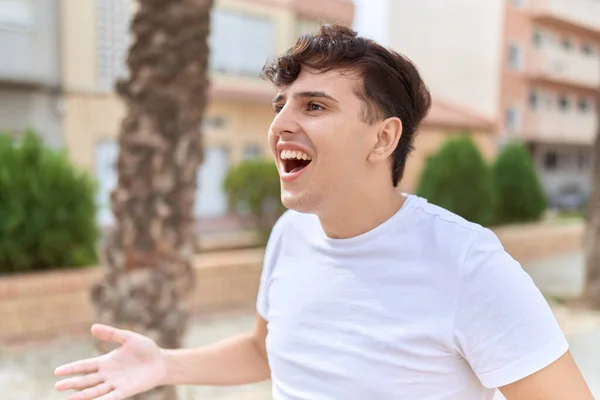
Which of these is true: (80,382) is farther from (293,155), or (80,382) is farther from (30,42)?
(30,42)

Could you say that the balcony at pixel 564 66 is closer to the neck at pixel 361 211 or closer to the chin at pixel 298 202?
the neck at pixel 361 211

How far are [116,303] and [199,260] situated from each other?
3.30 metres

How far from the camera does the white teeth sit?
1433mm

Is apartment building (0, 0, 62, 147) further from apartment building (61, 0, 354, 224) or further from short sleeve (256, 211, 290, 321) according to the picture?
short sleeve (256, 211, 290, 321)

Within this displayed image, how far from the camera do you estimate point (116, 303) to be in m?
3.59

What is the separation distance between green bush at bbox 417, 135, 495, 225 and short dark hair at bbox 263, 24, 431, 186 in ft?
28.9

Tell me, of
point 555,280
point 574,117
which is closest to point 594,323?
point 555,280

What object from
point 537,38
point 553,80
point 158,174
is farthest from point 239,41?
point 158,174

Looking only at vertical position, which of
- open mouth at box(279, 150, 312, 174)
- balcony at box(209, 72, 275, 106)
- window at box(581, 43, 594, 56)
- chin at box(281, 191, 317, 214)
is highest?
window at box(581, 43, 594, 56)

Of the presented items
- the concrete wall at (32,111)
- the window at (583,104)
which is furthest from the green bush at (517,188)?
the window at (583,104)

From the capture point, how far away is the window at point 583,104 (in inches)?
971

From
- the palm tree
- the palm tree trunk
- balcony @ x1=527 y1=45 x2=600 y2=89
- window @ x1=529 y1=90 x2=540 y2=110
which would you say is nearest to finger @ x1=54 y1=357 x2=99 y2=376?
the palm tree

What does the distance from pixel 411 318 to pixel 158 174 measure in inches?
112

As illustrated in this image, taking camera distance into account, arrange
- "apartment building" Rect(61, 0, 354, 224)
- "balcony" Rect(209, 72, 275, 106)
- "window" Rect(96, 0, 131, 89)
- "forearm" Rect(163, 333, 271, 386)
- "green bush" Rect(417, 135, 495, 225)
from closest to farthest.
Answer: "forearm" Rect(163, 333, 271, 386) < "green bush" Rect(417, 135, 495, 225) < "apartment building" Rect(61, 0, 354, 224) < "window" Rect(96, 0, 131, 89) < "balcony" Rect(209, 72, 275, 106)
